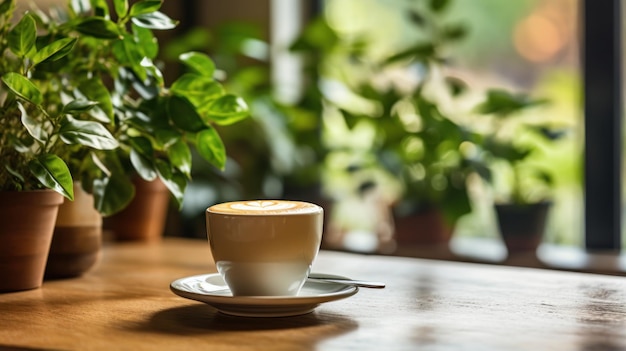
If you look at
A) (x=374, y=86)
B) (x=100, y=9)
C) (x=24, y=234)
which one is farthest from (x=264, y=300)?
(x=374, y=86)

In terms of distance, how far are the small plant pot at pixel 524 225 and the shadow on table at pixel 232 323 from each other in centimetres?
133

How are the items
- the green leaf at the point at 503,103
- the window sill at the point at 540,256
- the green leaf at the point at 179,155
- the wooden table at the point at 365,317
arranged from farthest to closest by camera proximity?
the green leaf at the point at 503,103 < the window sill at the point at 540,256 < the green leaf at the point at 179,155 < the wooden table at the point at 365,317

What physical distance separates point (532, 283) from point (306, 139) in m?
1.42

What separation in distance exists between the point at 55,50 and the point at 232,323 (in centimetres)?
37

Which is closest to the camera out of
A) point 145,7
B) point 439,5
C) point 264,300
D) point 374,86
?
point 264,300

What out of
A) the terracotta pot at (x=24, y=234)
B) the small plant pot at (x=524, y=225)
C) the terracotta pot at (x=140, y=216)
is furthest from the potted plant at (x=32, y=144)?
the small plant pot at (x=524, y=225)

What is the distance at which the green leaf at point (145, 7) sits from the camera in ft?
3.82

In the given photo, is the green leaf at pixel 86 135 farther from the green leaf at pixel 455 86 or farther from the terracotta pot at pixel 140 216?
the green leaf at pixel 455 86

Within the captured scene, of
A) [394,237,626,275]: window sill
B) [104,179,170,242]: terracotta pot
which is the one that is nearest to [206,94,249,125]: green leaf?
[104,179,170,242]: terracotta pot

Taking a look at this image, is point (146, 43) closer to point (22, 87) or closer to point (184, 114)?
point (184, 114)

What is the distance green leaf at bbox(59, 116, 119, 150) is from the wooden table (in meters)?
0.19

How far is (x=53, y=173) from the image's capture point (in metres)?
1.06

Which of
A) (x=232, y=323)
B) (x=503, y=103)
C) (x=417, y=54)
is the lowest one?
(x=232, y=323)

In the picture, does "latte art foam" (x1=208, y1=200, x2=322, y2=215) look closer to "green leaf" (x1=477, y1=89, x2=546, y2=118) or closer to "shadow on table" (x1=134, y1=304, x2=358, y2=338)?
"shadow on table" (x1=134, y1=304, x2=358, y2=338)
